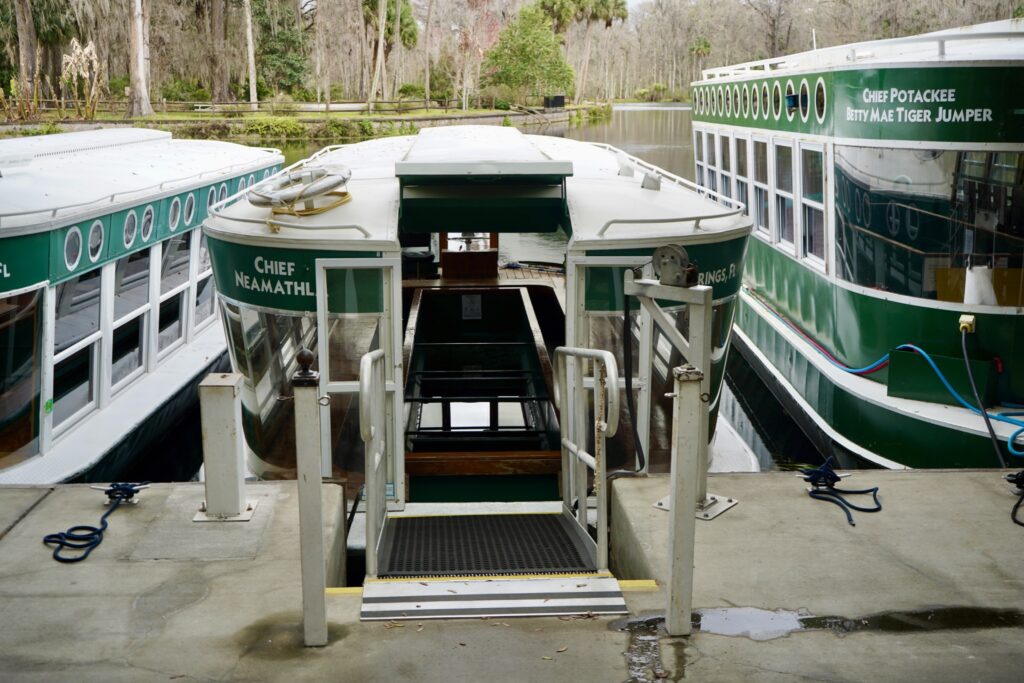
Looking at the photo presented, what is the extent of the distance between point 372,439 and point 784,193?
27.3 feet

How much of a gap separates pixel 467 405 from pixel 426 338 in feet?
3.27

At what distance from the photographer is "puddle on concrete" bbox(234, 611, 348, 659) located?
4.64m

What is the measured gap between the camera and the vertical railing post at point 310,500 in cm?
441

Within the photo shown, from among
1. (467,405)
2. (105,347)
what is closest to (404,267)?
(467,405)

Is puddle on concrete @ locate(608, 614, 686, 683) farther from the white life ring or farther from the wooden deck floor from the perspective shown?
the wooden deck floor

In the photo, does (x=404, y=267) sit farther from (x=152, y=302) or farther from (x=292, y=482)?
(x=292, y=482)

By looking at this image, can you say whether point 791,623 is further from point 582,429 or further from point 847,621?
point 582,429

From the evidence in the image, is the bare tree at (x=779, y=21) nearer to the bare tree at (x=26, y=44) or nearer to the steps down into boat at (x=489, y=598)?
the bare tree at (x=26, y=44)

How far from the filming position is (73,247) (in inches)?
352

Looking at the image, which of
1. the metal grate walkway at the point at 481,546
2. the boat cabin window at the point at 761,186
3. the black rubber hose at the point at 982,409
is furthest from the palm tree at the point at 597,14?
the metal grate walkway at the point at 481,546

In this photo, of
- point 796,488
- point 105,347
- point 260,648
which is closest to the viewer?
point 260,648

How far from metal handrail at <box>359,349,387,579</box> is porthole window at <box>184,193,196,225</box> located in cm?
639

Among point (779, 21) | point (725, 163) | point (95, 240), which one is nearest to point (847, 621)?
point (95, 240)

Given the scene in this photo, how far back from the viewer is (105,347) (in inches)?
386
